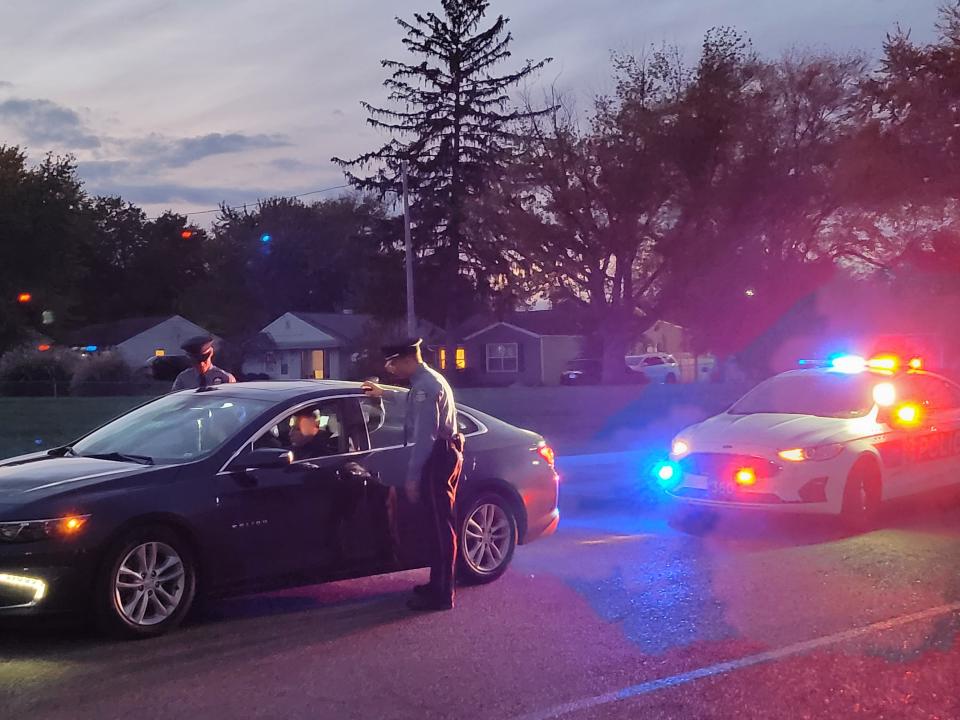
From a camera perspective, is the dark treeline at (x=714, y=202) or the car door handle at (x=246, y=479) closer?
the car door handle at (x=246, y=479)

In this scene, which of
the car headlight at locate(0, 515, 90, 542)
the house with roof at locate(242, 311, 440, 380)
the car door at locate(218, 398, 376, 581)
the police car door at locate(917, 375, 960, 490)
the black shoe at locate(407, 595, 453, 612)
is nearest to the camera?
the car headlight at locate(0, 515, 90, 542)

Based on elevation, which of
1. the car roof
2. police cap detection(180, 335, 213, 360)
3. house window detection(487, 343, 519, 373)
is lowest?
the car roof

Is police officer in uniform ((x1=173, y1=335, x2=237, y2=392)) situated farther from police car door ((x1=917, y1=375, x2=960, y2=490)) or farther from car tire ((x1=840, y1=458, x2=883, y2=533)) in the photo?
police car door ((x1=917, y1=375, x2=960, y2=490))

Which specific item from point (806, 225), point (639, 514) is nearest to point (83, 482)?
point (639, 514)

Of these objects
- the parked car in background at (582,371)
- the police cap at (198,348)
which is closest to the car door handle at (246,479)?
the police cap at (198,348)

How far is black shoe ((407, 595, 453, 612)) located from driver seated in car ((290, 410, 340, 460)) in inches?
43.7

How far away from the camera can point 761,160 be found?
30.7 metres

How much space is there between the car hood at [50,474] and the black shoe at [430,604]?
1.88 meters

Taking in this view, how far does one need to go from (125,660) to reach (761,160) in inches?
1100

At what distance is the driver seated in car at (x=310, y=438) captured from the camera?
22.6 feet

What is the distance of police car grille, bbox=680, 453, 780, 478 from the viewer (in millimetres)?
9477

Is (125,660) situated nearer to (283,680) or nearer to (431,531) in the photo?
(283,680)

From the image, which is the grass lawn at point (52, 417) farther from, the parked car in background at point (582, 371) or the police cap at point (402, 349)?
the parked car in background at point (582, 371)

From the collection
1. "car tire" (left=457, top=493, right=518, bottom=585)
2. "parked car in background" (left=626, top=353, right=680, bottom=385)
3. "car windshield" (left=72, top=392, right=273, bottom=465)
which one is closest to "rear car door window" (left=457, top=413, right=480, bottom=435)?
"car tire" (left=457, top=493, right=518, bottom=585)
